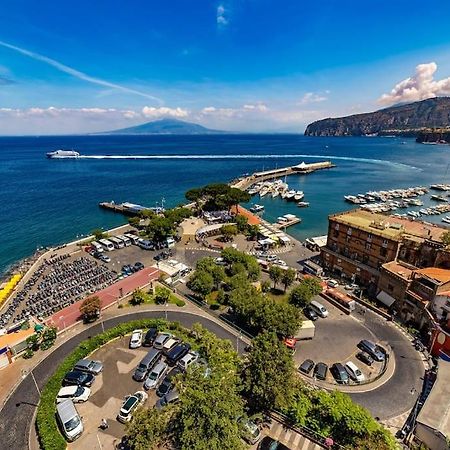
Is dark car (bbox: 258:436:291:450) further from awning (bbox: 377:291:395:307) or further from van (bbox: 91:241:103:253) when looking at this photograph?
van (bbox: 91:241:103:253)

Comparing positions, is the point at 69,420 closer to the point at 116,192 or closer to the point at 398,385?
the point at 398,385

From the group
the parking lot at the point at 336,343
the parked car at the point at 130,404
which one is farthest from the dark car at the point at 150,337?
the parking lot at the point at 336,343

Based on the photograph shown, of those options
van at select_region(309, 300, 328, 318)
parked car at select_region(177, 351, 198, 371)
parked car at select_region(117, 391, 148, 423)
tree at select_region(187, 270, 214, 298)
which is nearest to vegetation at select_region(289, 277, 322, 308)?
van at select_region(309, 300, 328, 318)

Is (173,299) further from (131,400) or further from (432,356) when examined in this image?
(432,356)

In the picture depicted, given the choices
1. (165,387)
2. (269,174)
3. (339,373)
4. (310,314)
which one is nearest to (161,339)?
(165,387)

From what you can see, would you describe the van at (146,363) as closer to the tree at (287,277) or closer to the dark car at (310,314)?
the dark car at (310,314)

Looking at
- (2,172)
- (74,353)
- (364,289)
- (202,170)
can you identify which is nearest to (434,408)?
(364,289)
